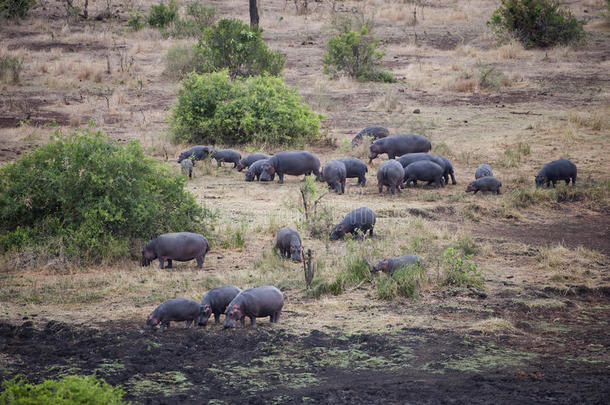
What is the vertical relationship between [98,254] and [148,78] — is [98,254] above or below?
below

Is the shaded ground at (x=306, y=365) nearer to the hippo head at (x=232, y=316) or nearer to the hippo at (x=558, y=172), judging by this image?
the hippo head at (x=232, y=316)

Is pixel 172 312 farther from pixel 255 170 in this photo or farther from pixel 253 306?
pixel 255 170

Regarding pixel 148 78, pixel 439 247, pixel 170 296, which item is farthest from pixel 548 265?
pixel 148 78

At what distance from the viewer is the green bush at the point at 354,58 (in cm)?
2375

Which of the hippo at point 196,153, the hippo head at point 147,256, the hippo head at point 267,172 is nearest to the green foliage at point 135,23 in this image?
the hippo at point 196,153

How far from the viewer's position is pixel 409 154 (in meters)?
14.9

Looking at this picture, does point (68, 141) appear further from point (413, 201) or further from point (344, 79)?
point (344, 79)

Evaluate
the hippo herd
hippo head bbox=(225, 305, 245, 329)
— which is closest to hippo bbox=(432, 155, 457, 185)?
the hippo herd

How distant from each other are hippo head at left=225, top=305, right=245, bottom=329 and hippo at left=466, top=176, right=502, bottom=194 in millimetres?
7333

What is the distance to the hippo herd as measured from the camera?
7.59 m

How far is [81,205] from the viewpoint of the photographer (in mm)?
10148

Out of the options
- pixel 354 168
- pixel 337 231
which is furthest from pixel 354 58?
pixel 337 231

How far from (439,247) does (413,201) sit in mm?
3101

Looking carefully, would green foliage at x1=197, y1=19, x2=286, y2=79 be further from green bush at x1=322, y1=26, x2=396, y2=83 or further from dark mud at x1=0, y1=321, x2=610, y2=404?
dark mud at x1=0, y1=321, x2=610, y2=404
